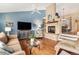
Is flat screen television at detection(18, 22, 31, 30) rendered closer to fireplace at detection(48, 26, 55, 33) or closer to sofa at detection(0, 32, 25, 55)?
sofa at detection(0, 32, 25, 55)

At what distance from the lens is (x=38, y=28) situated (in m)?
2.42

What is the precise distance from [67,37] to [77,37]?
14cm

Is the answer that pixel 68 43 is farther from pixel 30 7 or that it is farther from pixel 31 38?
pixel 30 7

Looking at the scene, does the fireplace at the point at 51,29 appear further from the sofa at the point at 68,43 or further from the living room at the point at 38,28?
the sofa at the point at 68,43

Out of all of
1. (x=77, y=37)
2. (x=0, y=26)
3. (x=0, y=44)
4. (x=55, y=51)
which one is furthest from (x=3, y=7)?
(x=77, y=37)

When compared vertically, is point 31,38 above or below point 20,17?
below

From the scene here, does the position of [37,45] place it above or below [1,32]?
below

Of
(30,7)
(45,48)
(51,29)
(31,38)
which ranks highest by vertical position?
(30,7)

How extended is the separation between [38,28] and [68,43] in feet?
1.62

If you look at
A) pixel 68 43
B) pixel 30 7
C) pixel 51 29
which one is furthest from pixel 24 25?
pixel 68 43

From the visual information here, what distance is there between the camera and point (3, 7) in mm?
2398

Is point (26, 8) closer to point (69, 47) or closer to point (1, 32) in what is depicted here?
Result: point (1, 32)
